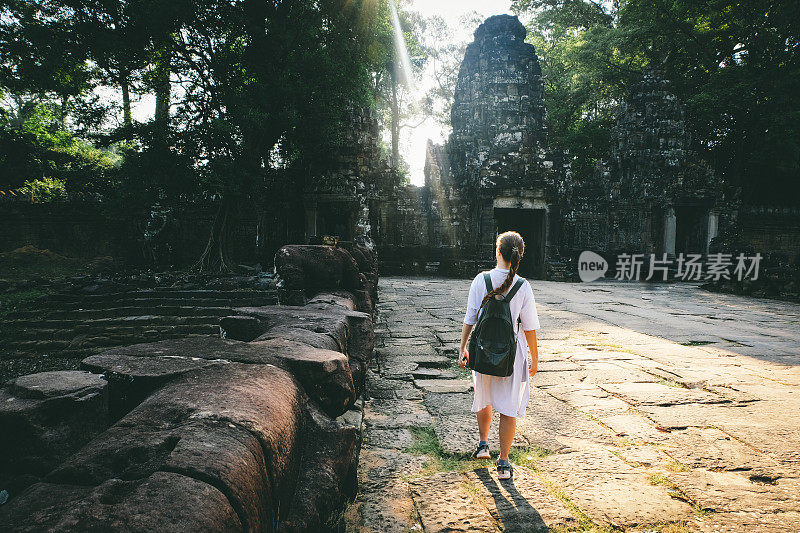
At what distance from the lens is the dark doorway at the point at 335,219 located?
14.0 meters

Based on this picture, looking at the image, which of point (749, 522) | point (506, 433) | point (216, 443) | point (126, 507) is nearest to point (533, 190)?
point (506, 433)

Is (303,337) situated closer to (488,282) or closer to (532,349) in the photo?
(488,282)

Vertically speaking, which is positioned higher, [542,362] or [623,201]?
[623,201]

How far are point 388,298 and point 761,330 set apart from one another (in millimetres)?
6207

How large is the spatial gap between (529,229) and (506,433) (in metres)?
14.0

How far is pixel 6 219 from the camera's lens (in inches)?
528

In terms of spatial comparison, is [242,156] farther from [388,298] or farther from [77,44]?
[388,298]

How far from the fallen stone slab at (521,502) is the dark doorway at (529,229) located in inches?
508

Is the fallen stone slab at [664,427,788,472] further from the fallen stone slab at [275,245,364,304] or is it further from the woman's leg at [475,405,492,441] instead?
the fallen stone slab at [275,245,364,304]

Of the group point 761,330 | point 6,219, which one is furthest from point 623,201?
point 6,219

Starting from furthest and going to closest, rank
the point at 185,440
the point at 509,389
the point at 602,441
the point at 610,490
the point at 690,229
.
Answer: the point at 690,229
the point at 602,441
the point at 509,389
the point at 610,490
the point at 185,440

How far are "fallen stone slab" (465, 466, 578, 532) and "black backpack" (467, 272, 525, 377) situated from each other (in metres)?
0.53

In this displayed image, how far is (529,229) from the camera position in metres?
15.5

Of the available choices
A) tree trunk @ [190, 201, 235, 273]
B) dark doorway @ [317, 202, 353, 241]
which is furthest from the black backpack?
dark doorway @ [317, 202, 353, 241]
